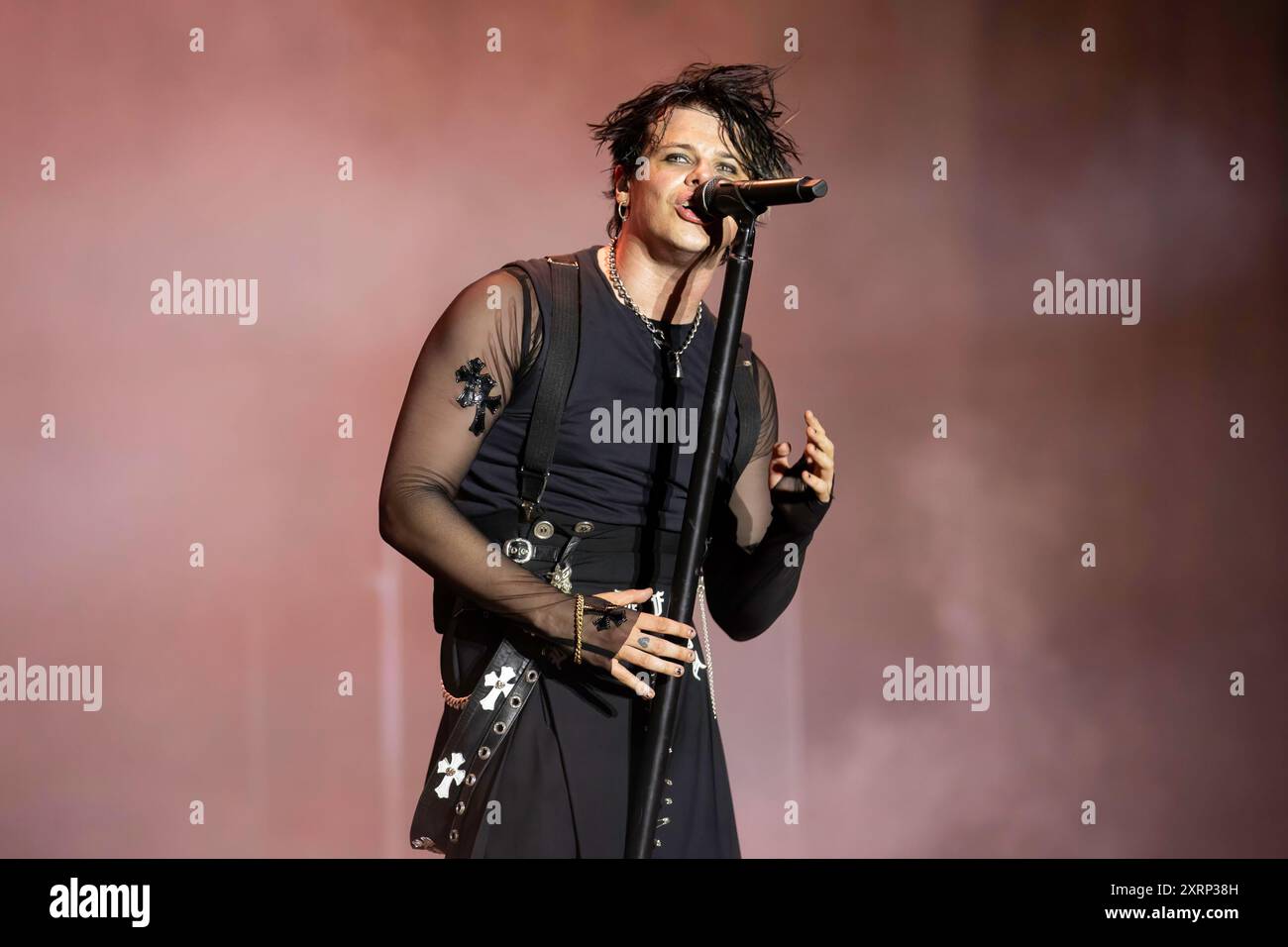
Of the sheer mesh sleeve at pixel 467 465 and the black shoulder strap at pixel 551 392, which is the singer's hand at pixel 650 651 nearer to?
the sheer mesh sleeve at pixel 467 465

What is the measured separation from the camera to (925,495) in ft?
12.8

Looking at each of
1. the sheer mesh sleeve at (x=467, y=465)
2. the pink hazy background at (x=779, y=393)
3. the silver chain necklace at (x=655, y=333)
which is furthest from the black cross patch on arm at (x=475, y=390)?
the pink hazy background at (x=779, y=393)

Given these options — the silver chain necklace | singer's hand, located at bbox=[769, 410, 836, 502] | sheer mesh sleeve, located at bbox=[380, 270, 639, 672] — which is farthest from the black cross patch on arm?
singer's hand, located at bbox=[769, 410, 836, 502]

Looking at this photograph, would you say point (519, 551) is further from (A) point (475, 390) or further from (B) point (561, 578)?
(A) point (475, 390)

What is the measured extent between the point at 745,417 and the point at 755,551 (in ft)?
0.64

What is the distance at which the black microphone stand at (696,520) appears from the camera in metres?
1.69

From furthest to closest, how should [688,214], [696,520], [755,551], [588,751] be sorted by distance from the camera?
1. [755,551]
2. [688,214]
3. [588,751]
4. [696,520]

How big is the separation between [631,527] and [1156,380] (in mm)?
2382

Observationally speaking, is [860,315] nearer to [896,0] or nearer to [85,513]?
[896,0]

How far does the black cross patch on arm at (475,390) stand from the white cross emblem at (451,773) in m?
0.42

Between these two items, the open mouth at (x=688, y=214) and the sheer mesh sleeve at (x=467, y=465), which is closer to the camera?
the sheer mesh sleeve at (x=467, y=465)

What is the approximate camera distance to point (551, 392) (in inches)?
75.2

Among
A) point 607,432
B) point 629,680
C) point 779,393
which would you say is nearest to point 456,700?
point 629,680

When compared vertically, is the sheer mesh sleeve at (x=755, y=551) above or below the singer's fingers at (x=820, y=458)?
below
